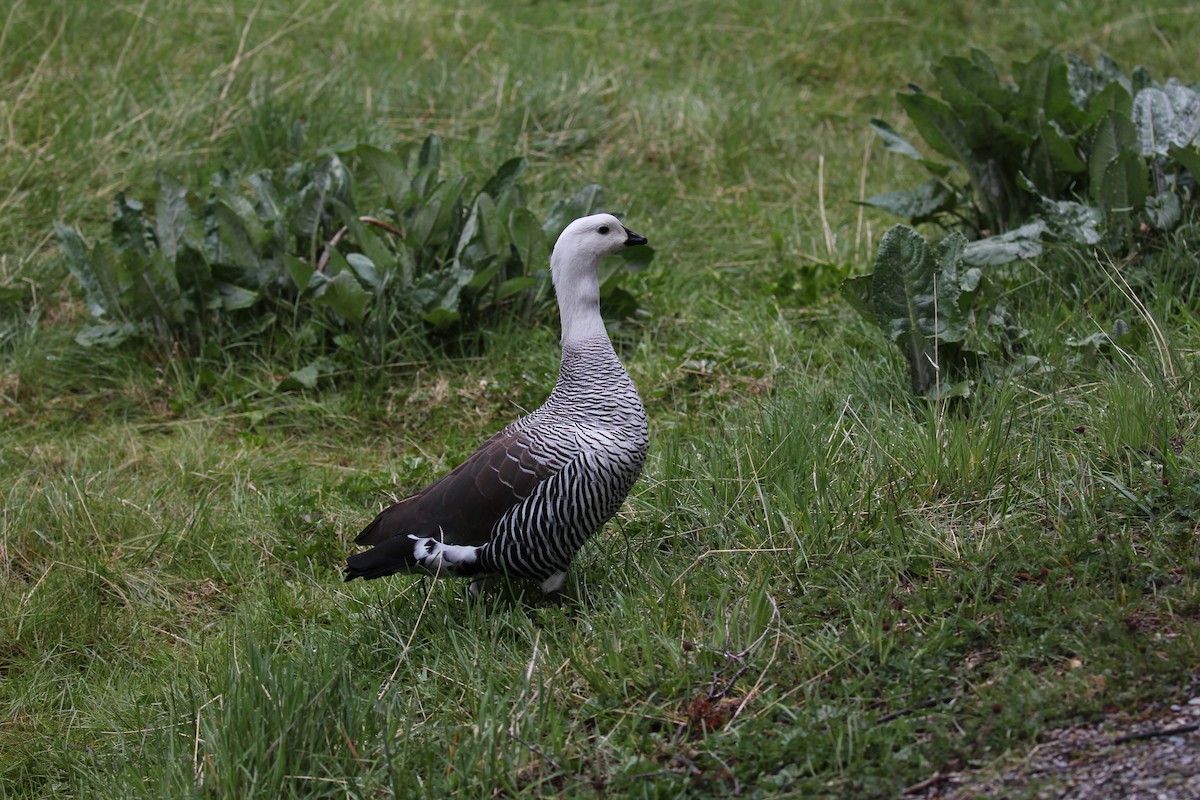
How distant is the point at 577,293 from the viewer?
4.10 meters

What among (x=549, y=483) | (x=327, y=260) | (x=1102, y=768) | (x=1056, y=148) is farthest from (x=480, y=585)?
(x=1056, y=148)

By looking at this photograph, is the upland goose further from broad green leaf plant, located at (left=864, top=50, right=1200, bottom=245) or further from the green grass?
broad green leaf plant, located at (left=864, top=50, right=1200, bottom=245)

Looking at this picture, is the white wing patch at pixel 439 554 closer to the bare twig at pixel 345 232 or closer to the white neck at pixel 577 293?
the white neck at pixel 577 293

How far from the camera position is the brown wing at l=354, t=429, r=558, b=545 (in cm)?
387

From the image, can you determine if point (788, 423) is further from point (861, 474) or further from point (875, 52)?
point (875, 52)

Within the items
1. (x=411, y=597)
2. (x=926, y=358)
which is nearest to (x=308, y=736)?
(x=411, y=597)

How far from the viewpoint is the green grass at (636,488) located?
3.05 metres

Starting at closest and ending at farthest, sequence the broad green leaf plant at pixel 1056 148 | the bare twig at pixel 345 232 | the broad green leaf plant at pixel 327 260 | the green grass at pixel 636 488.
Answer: the green grass at pixel 636 488
the broad green leaf plant at pixel 1056 148
the broad green leaf plant at pixel 327 260
the bare twig at pixel 345 232

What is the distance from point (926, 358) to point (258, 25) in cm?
533

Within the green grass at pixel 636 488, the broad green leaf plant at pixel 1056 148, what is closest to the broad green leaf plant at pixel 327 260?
the green grass at pixel 636 488

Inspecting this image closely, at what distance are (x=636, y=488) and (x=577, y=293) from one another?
78 cm

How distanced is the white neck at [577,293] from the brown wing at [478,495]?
1.32 ft

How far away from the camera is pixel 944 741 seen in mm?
2822

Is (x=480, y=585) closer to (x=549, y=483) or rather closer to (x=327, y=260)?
(x=549, y=483)
